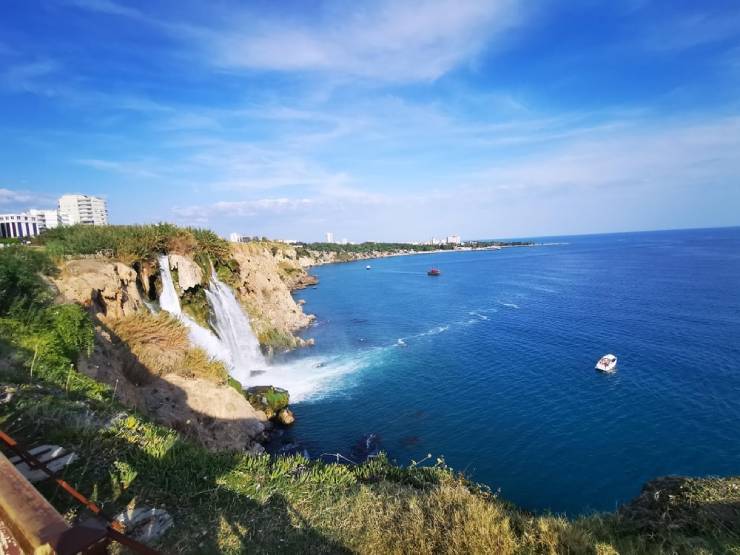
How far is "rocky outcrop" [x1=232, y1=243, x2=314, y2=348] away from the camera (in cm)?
3791

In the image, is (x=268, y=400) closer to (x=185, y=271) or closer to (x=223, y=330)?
(x=223, y=330)

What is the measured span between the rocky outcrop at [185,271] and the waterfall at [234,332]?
211 cm

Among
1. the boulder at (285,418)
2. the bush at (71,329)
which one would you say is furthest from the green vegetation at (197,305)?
the bush at (71,329)

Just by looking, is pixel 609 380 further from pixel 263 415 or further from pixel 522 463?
pixel 263 415

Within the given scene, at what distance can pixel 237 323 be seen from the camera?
31812mm

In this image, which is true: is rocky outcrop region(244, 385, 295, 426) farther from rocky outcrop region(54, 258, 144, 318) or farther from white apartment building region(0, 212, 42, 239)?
white apartment building region(0, 212, 42, 239)

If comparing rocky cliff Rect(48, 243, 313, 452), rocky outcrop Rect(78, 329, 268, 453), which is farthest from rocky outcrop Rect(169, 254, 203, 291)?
rocky outcrop Rect(78, 329, 268, 453)

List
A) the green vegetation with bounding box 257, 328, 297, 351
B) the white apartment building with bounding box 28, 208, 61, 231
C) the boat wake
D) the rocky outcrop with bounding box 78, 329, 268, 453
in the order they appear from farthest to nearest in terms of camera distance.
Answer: the white apartment building with bounding box 28, 208, 61, 231
the green vegetation with bounding box 257, 328, 297, 351
the boat wake
the rocky outcrop with bounding box 78, 329, 268, 453

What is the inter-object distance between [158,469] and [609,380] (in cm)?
2908

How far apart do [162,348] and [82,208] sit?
13348cm

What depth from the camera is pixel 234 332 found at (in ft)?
99.0

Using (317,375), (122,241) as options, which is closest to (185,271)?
(122,241)

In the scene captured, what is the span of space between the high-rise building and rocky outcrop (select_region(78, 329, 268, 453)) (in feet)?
397

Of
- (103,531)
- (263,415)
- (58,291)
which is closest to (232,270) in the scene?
(263,415)
